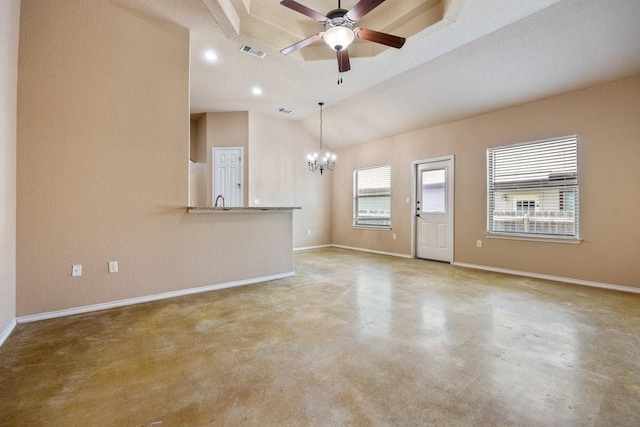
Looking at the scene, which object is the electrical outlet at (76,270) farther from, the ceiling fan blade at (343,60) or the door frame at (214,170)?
the ceiling fan blade at (343,60)

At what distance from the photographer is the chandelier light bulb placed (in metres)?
2.74

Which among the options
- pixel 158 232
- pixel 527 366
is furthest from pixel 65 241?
pixel 527 366

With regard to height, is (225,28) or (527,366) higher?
(225,28)

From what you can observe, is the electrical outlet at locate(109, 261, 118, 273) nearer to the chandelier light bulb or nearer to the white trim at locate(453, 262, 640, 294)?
the chandelier light bulb

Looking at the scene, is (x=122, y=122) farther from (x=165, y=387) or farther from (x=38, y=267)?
(x=165, y=387)

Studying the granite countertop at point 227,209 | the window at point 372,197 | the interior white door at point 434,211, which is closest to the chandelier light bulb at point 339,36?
the granite countertop at point 227,209

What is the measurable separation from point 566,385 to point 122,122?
4.49m

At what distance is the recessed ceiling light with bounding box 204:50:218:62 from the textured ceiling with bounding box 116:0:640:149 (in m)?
0.06

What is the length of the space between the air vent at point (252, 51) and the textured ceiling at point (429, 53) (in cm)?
8

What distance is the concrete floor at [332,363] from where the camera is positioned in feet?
4.92

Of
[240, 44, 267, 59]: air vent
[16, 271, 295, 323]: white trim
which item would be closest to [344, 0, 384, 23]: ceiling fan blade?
[240, 44, 267, 59]: air vent

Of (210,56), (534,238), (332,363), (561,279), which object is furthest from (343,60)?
(561,279)

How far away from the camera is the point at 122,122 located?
316 cm

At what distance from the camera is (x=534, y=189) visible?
4.57 m
